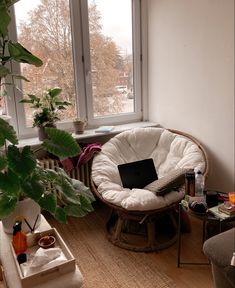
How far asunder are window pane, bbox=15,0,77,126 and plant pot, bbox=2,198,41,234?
Answer: 3.86 ft

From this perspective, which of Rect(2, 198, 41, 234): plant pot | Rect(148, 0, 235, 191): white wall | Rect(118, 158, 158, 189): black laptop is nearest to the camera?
Rect(2, 198, 41, 234): plant pot

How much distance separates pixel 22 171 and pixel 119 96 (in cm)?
188

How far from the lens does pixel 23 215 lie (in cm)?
172

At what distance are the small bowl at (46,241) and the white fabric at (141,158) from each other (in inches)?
24.3

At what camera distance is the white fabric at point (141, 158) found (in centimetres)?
207

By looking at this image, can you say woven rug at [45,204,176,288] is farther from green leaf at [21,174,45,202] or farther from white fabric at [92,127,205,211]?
green leaf at [21,174,45,202]

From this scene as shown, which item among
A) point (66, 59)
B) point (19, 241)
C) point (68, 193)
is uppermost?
point (66, 59)

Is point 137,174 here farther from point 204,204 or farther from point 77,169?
point 204,204

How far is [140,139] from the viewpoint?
9.03ft

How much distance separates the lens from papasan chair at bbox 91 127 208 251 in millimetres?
2086

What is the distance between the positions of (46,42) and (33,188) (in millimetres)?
1698

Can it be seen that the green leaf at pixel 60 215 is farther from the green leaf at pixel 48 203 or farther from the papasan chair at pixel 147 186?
the papasan chair at pixel 147 186

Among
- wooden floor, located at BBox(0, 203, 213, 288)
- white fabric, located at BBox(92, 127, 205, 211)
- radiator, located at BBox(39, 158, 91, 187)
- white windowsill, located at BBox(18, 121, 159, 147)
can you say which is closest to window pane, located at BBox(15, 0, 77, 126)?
white windowsill, located at BBox(18, 121, 159, 147)

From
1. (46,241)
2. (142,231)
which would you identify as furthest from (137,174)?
(46,241)
